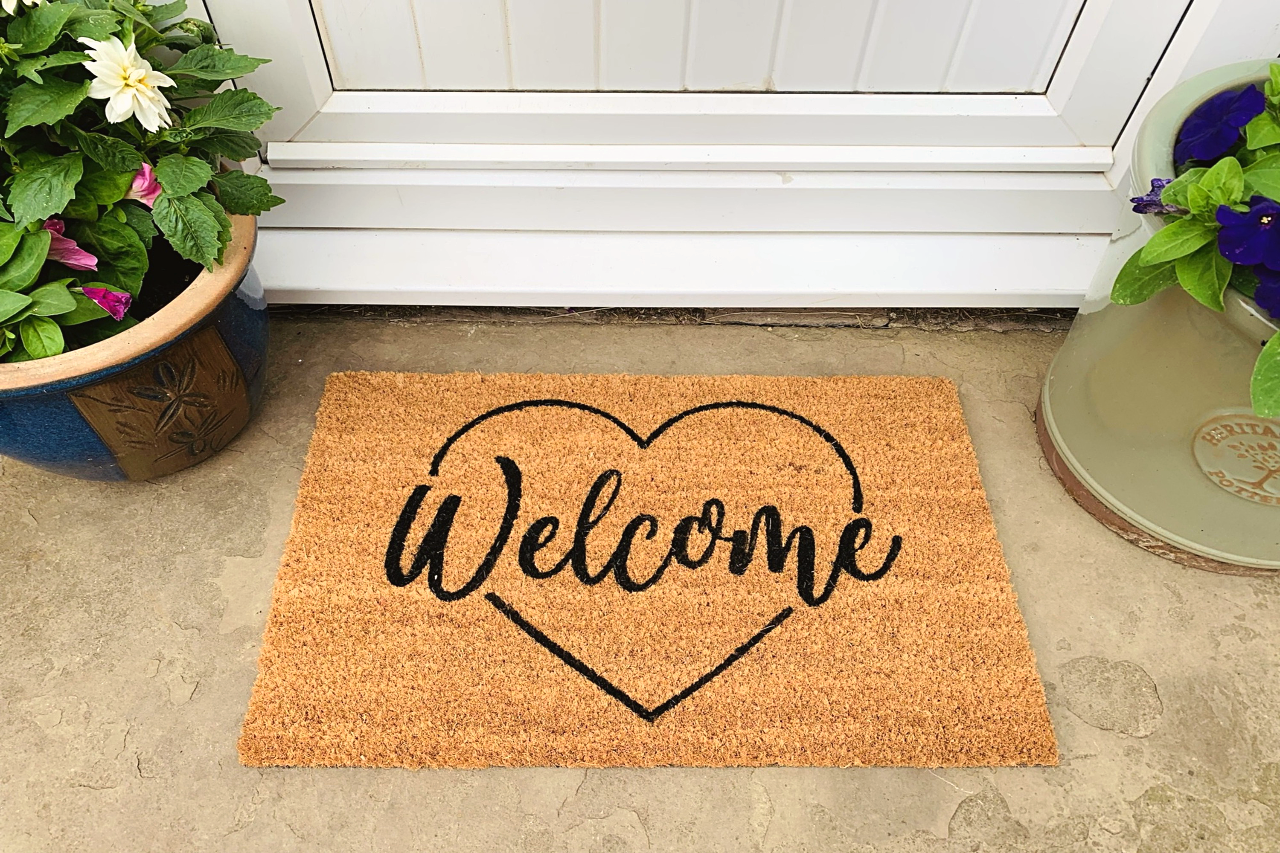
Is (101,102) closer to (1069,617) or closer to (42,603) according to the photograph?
(42,603)

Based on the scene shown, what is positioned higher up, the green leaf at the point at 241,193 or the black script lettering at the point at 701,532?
the green leaf at the point at 241,193

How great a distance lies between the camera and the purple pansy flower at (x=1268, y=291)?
96cm

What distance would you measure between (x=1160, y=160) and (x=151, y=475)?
153 centimetres

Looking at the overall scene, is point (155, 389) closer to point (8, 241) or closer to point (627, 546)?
point (8, 241)

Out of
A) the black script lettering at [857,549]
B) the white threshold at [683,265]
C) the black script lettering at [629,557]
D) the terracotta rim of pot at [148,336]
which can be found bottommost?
the black script lettering at [629,557]

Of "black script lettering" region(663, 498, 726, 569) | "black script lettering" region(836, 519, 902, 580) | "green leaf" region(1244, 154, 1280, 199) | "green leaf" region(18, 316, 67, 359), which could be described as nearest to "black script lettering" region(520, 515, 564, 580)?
"black script lettering" region(663, 498, 726, 569)

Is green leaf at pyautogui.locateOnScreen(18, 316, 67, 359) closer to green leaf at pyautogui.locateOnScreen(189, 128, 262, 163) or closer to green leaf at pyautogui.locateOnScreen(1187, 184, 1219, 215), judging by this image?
green leaf at pyautogui.locateOnScreen(189, 128, 262, 163)

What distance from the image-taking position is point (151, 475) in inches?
51.9

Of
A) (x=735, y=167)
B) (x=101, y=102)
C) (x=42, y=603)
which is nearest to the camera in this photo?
(x=101, y=102)

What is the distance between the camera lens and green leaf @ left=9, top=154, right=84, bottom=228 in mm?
1033

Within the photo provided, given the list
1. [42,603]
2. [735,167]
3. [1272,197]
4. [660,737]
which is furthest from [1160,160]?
[42,603]

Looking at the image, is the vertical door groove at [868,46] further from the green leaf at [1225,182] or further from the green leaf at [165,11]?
the green leaf at [165,11]

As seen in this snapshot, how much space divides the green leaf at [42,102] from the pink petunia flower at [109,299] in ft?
0.69

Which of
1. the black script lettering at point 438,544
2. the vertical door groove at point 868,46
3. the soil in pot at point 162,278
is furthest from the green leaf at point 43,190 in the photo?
the vertical door groove at point 868,46
